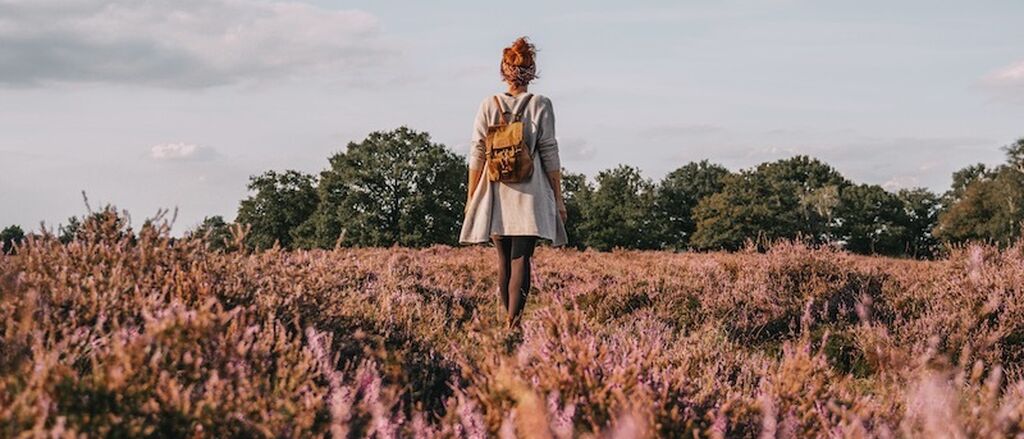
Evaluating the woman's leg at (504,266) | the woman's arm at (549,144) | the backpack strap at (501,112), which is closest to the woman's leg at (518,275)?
the woman's leg at (504,266)

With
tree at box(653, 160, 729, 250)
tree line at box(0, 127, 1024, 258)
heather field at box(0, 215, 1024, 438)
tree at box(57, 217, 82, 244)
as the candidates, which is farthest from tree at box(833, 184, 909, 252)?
tree at box(57, 217, 82, 244)

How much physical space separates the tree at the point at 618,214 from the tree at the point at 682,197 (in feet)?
6.01

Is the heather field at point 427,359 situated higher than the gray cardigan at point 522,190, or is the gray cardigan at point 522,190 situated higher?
the gray cardigan at point 522,190

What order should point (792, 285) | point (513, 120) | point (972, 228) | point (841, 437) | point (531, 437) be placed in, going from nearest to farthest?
1. point (531, 437)
2. point (841, 437)
3. point (513, 120)
4. point (792, 285)
5. point (972, 228)

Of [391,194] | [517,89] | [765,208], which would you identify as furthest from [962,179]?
[517,89]

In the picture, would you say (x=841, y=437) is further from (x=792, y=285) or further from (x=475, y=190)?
(x=792, y=285)

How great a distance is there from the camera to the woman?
6.11 meters

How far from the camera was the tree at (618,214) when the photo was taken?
61781 millimetres

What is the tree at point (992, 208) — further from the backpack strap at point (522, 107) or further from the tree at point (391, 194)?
the backpack strap at point (522, 107)

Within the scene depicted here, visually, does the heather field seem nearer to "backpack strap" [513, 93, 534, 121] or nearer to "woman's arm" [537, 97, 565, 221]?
"woman's arm" [537, 97, 565, 221]

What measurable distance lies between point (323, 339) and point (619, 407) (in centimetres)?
151

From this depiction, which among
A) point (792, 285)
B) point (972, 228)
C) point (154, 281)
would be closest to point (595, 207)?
point (972, 228)

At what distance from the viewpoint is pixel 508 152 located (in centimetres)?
600

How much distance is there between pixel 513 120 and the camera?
614 centimetres
